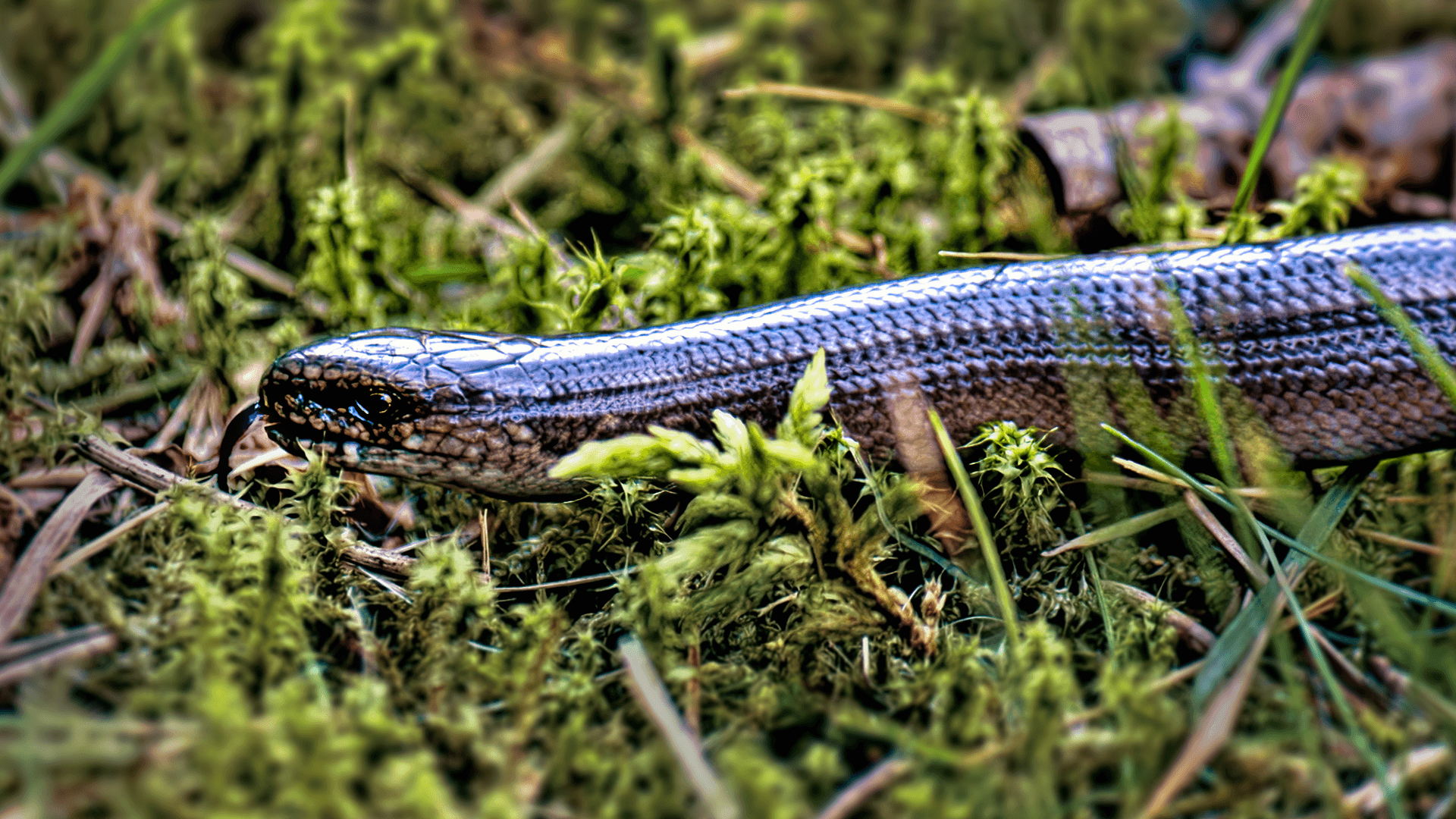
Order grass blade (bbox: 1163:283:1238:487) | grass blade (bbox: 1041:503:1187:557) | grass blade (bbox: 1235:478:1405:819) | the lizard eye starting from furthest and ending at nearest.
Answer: the lizard eye < grass blade (bbox: 1041:503:1187:557) < grass blade (bbox: 1163:283:1238:487) < grass blade (bbox: 1235:478:1405:819)

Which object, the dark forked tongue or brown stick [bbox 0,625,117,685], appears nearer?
brown stick [bbox 0,625,117,685]

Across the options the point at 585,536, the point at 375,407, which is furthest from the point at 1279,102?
the point at 375,407

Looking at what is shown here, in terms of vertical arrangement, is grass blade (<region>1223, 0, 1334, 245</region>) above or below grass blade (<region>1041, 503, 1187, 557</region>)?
above

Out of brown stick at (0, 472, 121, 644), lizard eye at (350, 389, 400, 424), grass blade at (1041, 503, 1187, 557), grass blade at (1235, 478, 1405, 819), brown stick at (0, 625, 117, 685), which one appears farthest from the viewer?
lizard eye at (350, 389, 400, 424)

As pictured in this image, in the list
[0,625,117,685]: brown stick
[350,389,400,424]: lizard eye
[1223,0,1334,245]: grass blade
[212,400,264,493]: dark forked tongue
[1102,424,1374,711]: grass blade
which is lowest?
[1102,424,1374,711]: grass blade

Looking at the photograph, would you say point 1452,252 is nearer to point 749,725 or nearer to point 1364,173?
point 1364,173

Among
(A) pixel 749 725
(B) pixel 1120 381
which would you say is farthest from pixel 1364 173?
(A) pixel 749 725

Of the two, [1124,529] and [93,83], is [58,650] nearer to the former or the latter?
[93,83]

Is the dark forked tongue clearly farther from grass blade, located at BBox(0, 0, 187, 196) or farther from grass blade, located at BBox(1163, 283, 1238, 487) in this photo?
grass blade, located at BBox(1163, 283, 1238, 487)

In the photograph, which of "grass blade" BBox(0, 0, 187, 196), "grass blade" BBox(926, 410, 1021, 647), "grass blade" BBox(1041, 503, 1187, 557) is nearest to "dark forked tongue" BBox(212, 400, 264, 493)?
"grass blade" BBox(0, 0, 187, 196)
